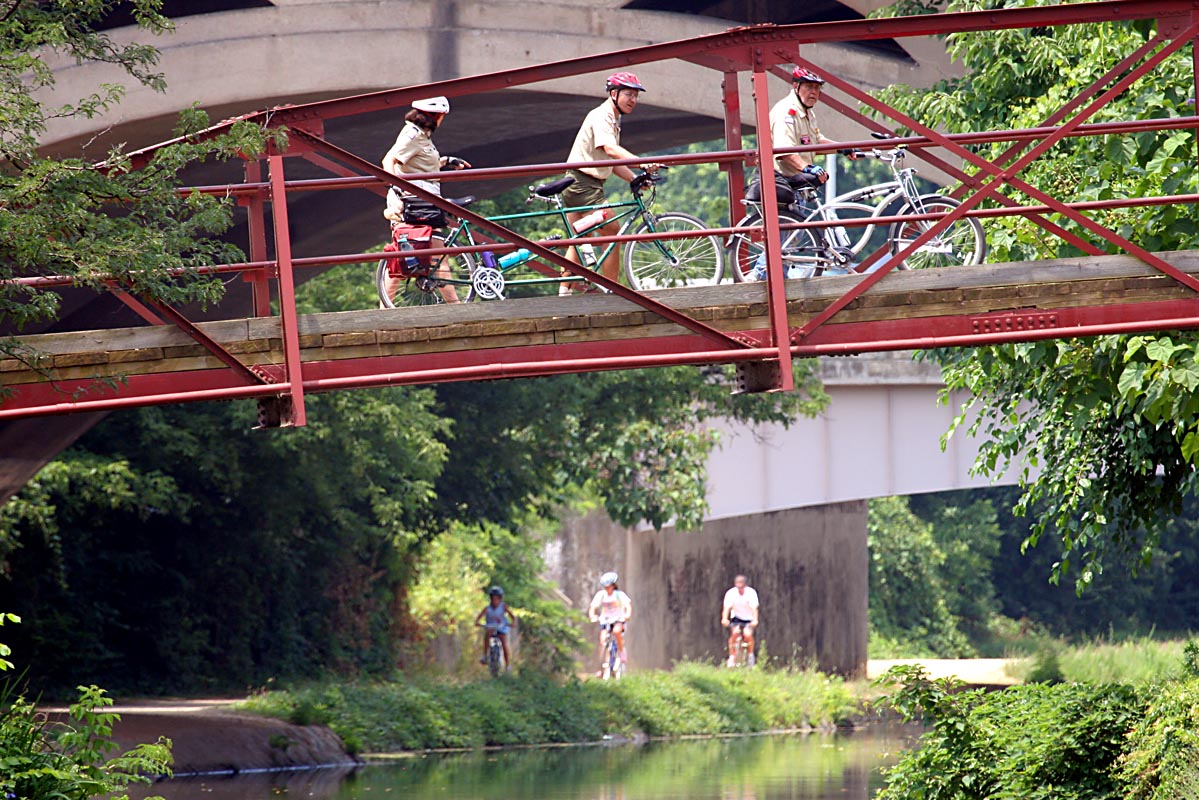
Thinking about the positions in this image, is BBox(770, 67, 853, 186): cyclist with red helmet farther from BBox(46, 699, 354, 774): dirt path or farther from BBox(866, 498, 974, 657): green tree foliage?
BBox(866, 498, 974, 657): green tree foliage

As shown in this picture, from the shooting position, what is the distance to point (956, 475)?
109 ft

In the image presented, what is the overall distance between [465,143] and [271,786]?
7539mm

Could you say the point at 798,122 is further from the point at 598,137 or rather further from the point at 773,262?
the point at 773,262

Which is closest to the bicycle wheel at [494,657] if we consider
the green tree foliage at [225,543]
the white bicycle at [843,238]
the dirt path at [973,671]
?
the green tree foliage at [225,543]

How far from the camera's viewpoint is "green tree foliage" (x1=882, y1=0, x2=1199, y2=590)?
41.3 ft

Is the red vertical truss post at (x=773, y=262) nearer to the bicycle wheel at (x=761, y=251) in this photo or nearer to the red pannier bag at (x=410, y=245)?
the bicycle wheel at (x=761, y=251)

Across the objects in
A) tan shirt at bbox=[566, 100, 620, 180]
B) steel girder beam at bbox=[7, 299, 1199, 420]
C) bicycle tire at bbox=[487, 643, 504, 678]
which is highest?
tan shirt at bbox=[566, 100, 620, 180]

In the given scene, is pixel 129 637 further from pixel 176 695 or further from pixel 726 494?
pixel 726 494

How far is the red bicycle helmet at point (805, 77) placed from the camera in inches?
485

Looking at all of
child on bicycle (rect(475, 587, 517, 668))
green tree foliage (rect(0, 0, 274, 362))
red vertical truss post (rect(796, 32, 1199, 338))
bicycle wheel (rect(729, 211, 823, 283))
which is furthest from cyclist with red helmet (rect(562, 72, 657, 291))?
child on bicycle (rect(475, 587, 517, 668))

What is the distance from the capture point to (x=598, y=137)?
12727mm

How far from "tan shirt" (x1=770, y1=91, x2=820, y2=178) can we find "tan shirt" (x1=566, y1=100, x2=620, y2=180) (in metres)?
1.04

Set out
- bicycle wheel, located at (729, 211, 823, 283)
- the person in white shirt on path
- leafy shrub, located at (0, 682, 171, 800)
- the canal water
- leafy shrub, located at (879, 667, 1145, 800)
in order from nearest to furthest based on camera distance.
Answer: leafy shrub, located at (0, 682, 171, 800) < leafy shrub, located at (879, 667, 1145, 800) < bicycle wheel, located at (729, 211, 823, 283) < the canal water < the person in white shirt on path

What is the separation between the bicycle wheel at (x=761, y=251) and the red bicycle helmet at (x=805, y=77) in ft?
2.91
